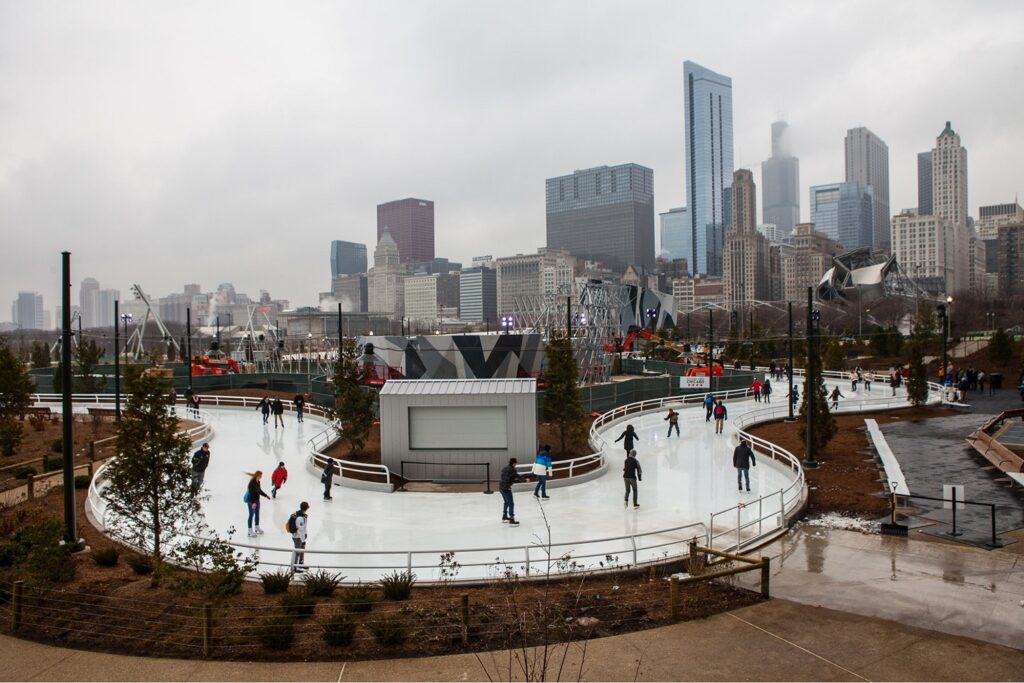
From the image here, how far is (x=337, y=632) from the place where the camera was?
886 cm

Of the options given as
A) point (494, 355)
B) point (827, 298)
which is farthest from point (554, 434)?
point (827, 298)

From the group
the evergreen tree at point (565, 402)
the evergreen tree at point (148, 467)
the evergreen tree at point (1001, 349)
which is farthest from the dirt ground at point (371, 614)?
the evergreen tree at point (1001, 349)

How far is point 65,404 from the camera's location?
42.4 ft

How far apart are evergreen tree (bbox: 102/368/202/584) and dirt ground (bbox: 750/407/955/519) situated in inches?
506

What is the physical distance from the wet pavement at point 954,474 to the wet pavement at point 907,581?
56.4 inches

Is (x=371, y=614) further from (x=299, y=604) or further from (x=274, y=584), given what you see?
(x=274, y=584)

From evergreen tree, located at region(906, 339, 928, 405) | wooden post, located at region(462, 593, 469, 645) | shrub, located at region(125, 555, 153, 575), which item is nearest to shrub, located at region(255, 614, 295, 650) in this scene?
wooden post, located at region(462, 593, 469, 645)

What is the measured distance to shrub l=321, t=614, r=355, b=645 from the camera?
349 inches

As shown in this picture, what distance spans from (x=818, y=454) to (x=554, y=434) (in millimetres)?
8902

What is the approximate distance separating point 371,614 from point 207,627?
207cm

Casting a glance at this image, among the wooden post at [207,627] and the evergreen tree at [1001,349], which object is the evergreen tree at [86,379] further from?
the evergreen tree at [1001,349]

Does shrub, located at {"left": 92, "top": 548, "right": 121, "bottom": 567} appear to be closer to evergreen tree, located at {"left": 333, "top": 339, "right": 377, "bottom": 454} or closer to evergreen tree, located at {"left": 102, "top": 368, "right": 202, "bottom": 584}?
evergreen tree, located at {"left": 102, "top": 368, "right": 202, "bottom": 584}

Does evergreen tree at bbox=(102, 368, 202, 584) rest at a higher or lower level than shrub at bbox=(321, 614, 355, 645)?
higher

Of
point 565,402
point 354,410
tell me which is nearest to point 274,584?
point 354,410
